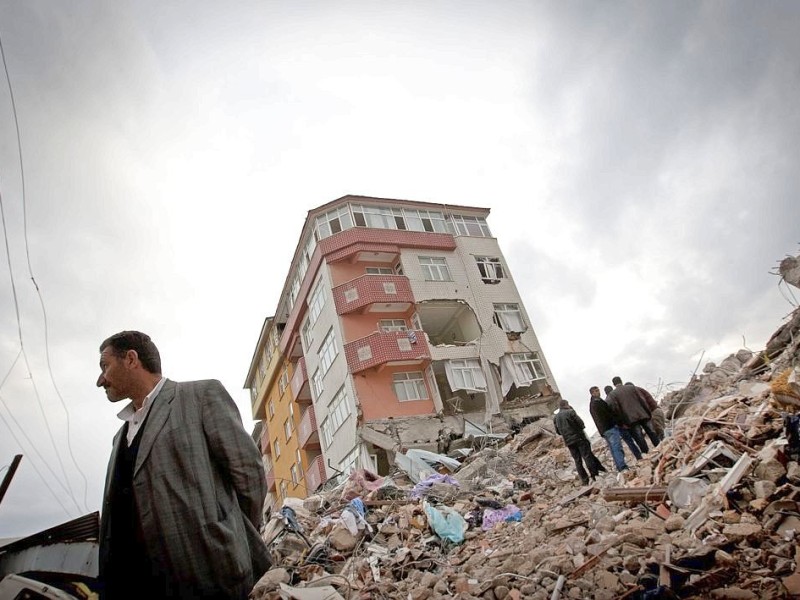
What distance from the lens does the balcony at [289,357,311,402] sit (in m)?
29.2

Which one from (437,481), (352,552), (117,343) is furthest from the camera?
(437,481)

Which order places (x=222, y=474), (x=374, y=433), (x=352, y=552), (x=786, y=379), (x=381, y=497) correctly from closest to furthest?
1. (x=222, y=474)
2. (x=786, y=379)
3. (x=352, y=552)
4. (x=381, y=497)
5. (x=374, y=433)

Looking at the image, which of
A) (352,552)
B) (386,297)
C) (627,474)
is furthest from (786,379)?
(386,297)

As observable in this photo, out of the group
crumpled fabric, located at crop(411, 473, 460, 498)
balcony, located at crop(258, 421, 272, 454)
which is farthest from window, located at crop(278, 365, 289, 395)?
crumpled fabric, located at crop(411, 473, 460, 498)

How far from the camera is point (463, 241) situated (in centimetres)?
2872

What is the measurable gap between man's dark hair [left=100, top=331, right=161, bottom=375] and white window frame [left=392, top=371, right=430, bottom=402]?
20.8 metres

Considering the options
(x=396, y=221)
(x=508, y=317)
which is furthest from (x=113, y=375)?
(x=396, y=221)

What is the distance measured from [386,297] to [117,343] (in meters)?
21.7

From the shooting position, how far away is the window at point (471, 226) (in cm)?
2967

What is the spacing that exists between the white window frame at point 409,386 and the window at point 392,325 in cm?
261

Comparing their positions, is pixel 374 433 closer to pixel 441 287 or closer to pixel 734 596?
pixel 441 287

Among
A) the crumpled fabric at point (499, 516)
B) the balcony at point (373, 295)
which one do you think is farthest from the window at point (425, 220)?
the crumpled fabric at point (499, 516)

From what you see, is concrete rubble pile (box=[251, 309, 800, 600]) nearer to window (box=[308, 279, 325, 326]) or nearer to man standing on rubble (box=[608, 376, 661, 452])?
man standing on rubble (box=[608, 376, 661, 452])

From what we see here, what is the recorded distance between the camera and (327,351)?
84.8 ft
